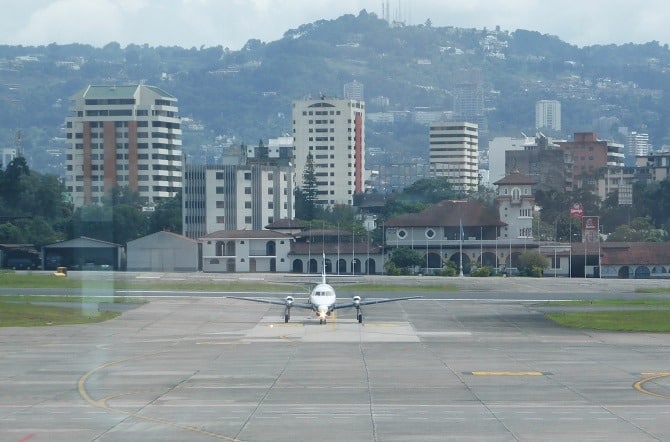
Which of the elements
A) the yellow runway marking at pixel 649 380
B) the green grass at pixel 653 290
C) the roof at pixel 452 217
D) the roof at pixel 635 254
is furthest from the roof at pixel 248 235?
the yellow runway marking at pixel 649 380

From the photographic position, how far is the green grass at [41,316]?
75.5 m

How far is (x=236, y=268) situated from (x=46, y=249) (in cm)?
2404

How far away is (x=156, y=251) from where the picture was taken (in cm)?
15712

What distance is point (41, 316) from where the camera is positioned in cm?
7869

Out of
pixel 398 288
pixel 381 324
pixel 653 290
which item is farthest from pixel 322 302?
pixel 653 290

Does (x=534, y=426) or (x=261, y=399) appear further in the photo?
(x=261, y=399)

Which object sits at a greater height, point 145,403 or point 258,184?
point 258,184

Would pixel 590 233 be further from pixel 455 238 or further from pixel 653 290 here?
pixel 653 290

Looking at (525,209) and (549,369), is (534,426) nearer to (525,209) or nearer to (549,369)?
(549,369)

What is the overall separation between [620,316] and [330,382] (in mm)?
41146

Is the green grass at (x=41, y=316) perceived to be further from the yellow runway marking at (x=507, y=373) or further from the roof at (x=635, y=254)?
the roof at (x=635, y=254)

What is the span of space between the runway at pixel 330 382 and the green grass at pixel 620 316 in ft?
10.2

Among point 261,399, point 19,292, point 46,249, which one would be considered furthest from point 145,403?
point 46,249

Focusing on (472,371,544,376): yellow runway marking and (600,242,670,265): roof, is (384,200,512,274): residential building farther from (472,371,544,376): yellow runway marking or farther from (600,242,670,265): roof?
(472,371,544,376): yellow runway marking
